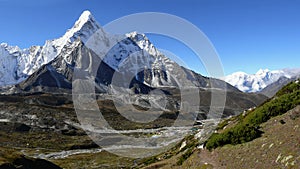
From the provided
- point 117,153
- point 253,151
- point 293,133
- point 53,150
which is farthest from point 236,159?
point 53,150

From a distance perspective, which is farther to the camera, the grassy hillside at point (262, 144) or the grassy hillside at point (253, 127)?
the grassy hillside at point (253, 127)

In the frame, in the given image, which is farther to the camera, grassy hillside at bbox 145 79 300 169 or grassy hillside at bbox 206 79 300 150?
grassy hillside at bbox 206 79 300 150

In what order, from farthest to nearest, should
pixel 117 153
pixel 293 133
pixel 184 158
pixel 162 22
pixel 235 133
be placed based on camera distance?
pixel 117 153 → pixel 162 22 → pixel 184 158 → pixel 235 133 → pixel 293 133

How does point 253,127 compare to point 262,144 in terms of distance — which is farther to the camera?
point 253,127

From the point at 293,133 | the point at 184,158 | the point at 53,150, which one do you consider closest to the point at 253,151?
the point at 293,133

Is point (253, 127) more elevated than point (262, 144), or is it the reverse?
point (253, 127)

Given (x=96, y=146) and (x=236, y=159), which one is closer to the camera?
(x=236, y=159)

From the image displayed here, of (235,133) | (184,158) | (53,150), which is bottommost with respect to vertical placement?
(53,150)

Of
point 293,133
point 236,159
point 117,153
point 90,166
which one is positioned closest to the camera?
point 293,133

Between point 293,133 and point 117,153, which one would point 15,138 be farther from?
point 293,133

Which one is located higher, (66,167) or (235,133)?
(235,133)
